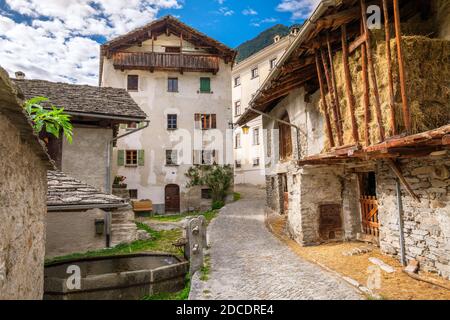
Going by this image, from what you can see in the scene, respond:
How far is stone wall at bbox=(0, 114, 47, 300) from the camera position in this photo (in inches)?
105

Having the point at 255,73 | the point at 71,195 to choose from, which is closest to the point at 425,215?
the point at 71,195

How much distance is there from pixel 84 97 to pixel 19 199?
10506 millimetres

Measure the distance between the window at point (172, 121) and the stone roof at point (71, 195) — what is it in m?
13.4

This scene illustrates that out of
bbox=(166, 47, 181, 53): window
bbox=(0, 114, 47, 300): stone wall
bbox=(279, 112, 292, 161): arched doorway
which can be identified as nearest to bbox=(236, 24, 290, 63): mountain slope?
bbox=(166, 47, 181, 53): window

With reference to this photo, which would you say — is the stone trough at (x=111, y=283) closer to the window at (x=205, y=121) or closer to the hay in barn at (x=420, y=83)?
the hay in barn at (x=420, y=83)

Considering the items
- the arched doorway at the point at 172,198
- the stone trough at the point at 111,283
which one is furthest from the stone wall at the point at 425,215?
the arched doorway at the point at 172,198

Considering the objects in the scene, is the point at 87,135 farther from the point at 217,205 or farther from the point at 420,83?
the point at 420,83

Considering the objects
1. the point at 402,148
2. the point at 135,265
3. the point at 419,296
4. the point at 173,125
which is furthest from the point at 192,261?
the point at 173,125

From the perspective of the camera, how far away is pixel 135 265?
779 centimetres

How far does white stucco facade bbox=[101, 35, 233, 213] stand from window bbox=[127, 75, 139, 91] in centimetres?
23

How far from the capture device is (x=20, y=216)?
3.18 m

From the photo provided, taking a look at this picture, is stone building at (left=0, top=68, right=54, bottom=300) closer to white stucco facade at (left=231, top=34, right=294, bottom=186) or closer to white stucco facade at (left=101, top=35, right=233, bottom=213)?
white stucco facade at (left=101, top=35, right=233, bottom=213)

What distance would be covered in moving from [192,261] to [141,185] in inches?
528

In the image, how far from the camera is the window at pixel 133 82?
67.5 ft
